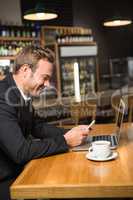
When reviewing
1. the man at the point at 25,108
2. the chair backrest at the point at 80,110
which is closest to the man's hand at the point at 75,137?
the man at the point at 25,108

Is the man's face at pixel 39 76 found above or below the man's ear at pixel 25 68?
below

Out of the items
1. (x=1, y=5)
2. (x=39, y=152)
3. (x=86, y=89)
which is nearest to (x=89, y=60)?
(x=86, y=89)

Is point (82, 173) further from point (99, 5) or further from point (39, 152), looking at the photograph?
point (99, 5)

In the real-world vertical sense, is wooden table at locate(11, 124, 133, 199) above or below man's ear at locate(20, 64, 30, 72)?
below

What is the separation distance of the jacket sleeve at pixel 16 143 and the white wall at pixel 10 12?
5312 mm

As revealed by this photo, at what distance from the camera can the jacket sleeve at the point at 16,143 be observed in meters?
1.64

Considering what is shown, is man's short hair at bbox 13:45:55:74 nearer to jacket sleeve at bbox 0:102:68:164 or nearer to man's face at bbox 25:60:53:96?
man's face at bbox 25:60:53:96

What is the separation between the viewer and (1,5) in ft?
22.0

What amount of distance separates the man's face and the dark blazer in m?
0.09

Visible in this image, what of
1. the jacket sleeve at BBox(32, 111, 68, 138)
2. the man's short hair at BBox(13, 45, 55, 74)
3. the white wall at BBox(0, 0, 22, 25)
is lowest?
the jacket sleeve at BBox(32, 111, 68, 138)

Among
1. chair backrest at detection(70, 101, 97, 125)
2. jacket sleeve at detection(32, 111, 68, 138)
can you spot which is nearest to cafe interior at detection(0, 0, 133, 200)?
chair backrest at detection(70, 101, 97, 125)

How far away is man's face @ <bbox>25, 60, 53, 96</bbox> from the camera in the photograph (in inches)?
73.0

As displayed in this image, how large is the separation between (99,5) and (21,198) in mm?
6875

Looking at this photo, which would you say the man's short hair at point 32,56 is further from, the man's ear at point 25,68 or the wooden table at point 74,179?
the wooden table at point 74,179
